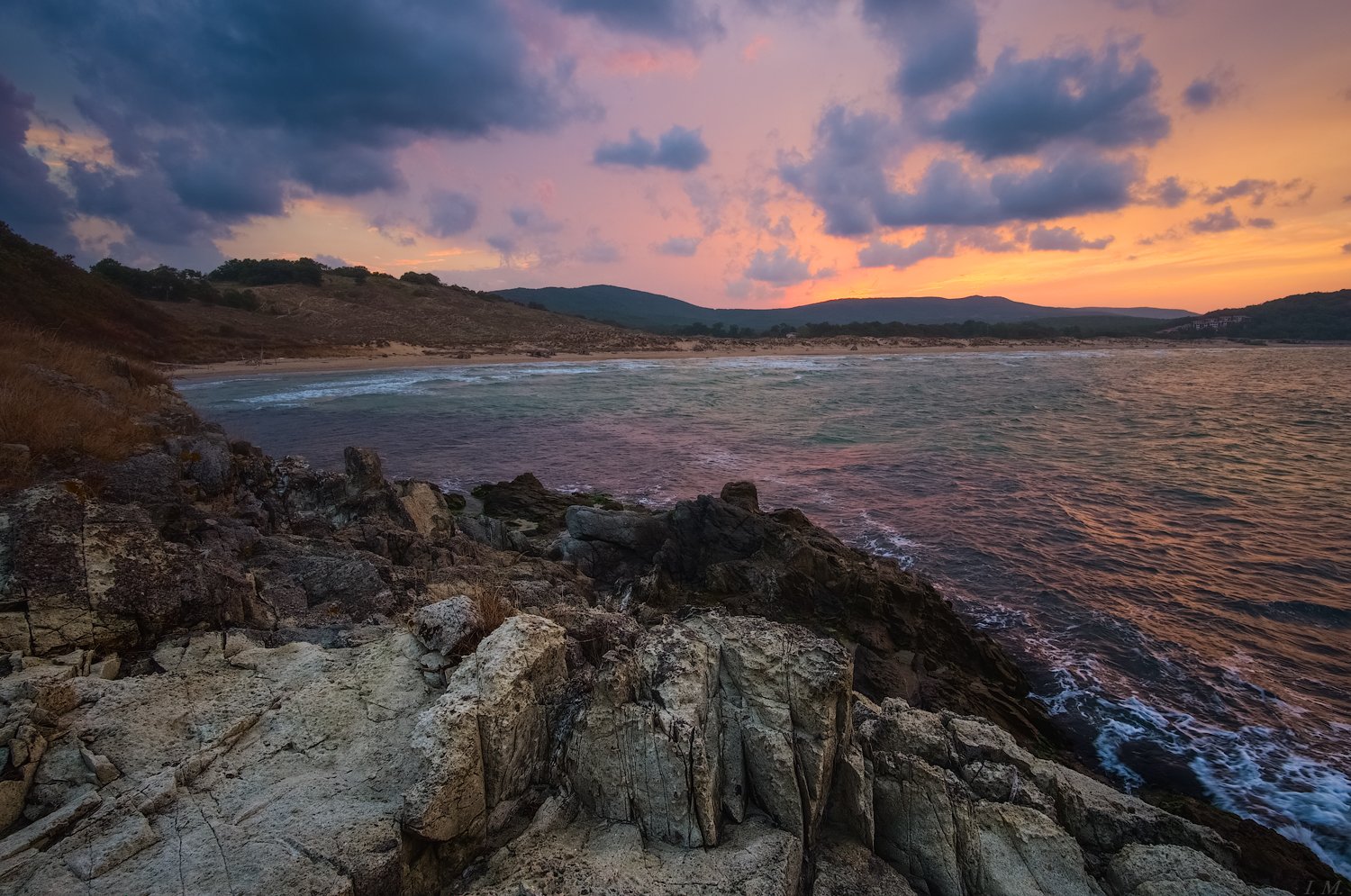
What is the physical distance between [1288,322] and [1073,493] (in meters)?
125

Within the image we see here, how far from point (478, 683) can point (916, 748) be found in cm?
289

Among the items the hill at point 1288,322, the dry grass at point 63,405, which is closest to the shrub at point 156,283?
the dry grass at point 63,405

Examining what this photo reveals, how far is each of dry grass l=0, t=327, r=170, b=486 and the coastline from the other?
28.3 metres

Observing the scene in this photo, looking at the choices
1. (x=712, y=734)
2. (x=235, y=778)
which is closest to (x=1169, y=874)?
(x=712, y=734)

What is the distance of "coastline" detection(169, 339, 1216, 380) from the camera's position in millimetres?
41156

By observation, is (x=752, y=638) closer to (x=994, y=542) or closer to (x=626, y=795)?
(x=626, y=795)

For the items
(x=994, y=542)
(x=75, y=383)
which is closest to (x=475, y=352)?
(x=75, y=383)

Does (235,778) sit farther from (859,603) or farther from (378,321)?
(378,321)

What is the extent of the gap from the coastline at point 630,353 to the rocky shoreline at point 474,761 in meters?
40.8

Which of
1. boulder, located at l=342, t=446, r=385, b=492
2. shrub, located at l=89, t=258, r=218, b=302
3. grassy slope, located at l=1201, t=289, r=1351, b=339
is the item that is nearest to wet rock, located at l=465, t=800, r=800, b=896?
Result: boulder, located at l=342, t=446, r=385, b=492

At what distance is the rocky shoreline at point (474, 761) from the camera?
2.92 m

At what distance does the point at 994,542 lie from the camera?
40.5ft

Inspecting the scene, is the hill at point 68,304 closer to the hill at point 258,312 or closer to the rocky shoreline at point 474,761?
the hill at point 258,312

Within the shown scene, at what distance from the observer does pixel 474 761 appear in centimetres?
325
